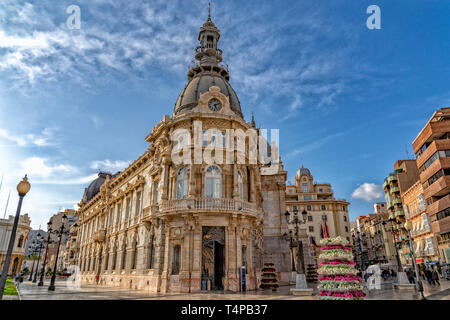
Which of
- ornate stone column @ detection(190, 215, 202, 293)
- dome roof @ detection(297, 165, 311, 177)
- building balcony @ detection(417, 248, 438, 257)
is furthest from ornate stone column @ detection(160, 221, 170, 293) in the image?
dome roof @ detection(297, 165, 311, 177)

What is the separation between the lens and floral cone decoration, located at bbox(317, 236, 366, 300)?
500 inches

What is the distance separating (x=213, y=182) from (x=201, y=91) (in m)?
9.21

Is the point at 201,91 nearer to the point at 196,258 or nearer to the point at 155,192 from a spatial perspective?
the point at 155,192

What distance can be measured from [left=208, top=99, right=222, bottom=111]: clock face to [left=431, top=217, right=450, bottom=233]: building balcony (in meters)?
31.4

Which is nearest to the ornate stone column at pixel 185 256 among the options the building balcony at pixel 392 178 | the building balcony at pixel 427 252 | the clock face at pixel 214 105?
the clock face at pixel 214 105

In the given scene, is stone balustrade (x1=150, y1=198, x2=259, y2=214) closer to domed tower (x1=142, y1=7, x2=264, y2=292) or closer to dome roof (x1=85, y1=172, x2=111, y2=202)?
domed tower (x1=142, y1=7, x2=264, y2=292)

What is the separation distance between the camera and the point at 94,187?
58.5 meters

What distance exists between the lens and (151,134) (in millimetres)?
28797

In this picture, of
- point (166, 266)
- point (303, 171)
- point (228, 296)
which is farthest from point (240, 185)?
point (303, 171)

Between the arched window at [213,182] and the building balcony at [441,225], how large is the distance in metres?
30.0

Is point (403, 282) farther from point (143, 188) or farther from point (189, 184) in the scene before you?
point (143, 188)
